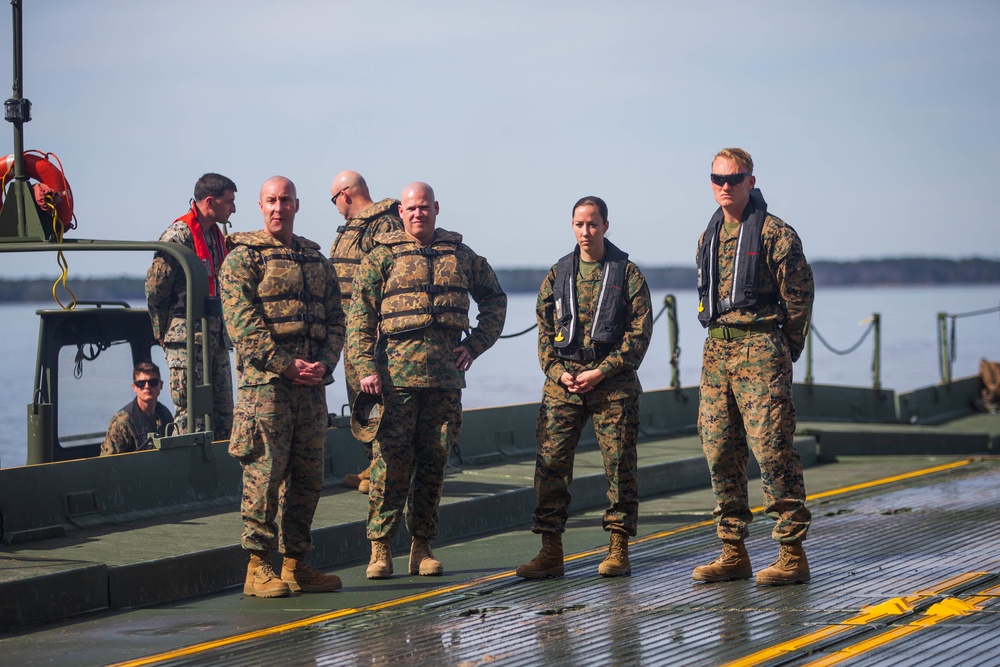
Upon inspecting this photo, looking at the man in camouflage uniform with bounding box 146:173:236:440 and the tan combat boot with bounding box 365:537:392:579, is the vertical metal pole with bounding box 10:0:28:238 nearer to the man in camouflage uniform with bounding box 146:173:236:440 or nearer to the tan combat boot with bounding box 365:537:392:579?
the man in camouflage uniform with bounding box 146:173:236:440

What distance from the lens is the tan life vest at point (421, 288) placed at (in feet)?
25.2

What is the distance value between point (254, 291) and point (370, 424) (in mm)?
1012

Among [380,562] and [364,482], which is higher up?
[364,482]

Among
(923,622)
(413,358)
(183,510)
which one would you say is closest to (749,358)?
(923,622)

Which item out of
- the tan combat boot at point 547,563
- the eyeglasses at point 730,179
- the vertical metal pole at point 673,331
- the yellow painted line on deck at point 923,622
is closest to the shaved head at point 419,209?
the eyeglasses at point 730,179

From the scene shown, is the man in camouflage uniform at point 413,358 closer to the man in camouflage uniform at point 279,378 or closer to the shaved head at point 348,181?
the man in camouflage uniform at point 279,378

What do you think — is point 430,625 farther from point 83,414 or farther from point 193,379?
point 83,414

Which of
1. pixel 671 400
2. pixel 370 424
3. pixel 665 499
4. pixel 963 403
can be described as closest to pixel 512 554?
pixel 370 424

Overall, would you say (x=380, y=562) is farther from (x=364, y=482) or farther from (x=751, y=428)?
(x=751, y=428)

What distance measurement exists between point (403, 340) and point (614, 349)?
3.83 feet

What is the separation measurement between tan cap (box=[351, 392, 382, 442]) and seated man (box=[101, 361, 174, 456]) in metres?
2.10

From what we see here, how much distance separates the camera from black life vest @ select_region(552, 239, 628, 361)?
7582mm

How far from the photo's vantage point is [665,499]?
1145 centimetres

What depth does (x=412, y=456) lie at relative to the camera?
7816mm
